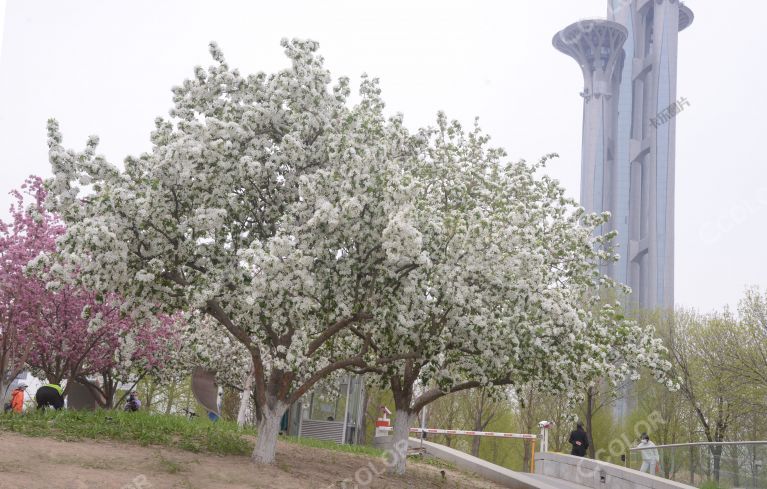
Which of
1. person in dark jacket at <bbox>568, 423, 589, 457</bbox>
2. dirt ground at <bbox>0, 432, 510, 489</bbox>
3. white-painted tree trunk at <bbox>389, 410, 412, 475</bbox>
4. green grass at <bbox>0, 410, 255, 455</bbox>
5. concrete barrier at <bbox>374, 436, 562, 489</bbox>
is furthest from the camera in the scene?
person in dark jacket at <bbox>568, 423, 589, 457</bbox>

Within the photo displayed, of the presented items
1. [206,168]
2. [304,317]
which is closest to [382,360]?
[304,317]

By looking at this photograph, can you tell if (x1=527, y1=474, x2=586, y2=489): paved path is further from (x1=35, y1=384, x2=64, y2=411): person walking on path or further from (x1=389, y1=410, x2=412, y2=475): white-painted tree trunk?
(x1=35, y1=384, x2=64, y2=411): person walking on path

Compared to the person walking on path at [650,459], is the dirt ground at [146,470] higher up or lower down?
lower down

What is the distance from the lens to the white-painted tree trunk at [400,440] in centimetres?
2020

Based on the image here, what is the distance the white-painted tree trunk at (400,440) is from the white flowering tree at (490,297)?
0.03m

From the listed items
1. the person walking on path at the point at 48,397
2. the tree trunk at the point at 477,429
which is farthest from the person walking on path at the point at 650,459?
the tree trunk at the point at 477,429

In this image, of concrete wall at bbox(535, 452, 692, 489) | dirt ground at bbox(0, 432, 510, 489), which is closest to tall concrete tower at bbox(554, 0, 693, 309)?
concrete wall at bbox(535, 452, 692, 489)

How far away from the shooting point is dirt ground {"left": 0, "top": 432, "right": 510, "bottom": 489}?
13148 millimetres

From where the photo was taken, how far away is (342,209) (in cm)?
1425

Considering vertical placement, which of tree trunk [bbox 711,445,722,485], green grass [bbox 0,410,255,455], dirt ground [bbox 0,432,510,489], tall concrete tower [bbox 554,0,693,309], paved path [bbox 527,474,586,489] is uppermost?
tall concrete tower [bbox 554,0,693,309]

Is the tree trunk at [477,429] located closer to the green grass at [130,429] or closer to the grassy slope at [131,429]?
the grassy slope at [131,429]

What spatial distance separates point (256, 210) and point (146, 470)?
19.4ft

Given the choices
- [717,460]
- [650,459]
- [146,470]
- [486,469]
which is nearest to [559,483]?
[486,469]

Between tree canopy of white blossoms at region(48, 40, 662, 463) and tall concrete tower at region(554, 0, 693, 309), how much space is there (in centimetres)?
11193
